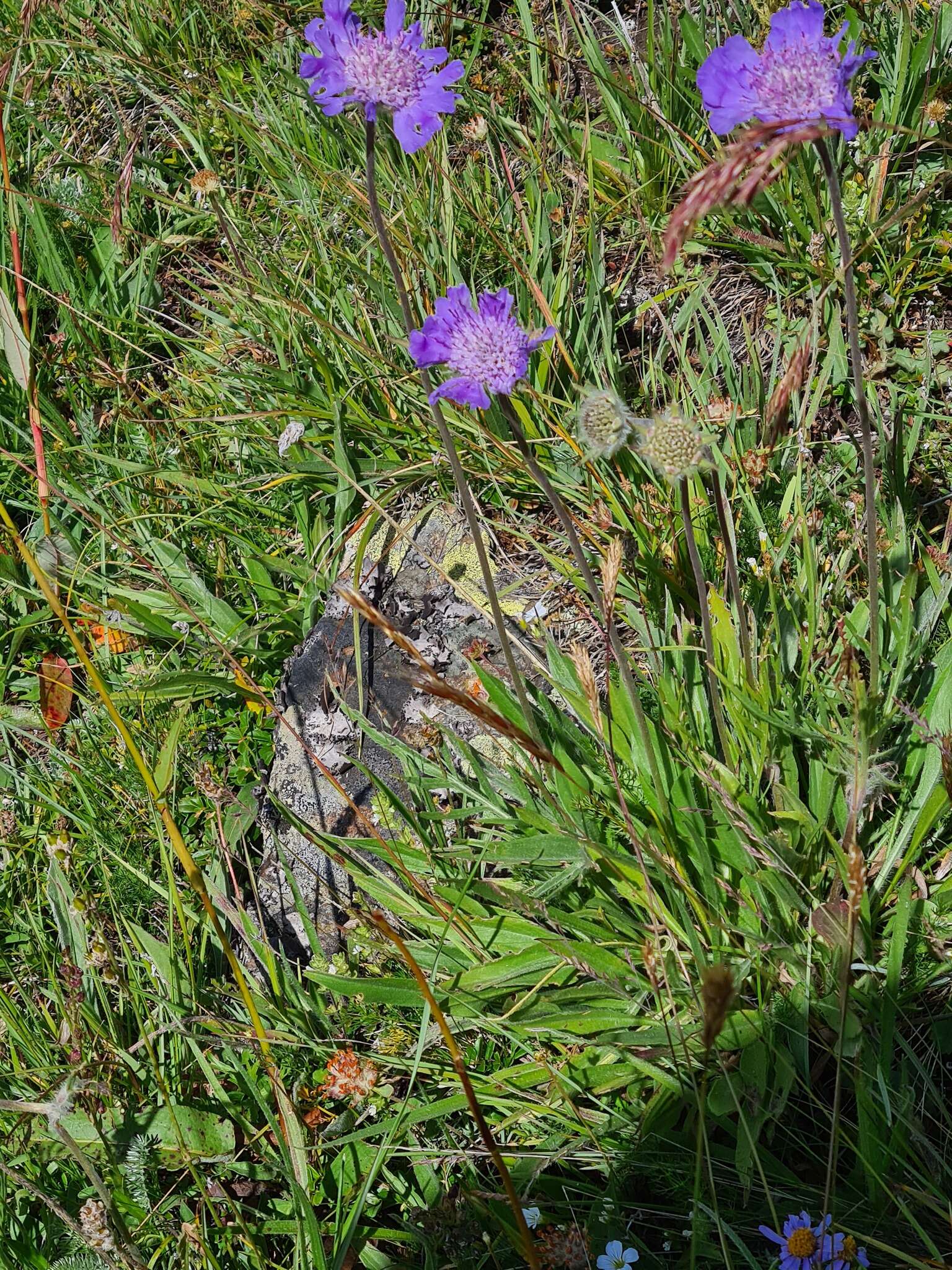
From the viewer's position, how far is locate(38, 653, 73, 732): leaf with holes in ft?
9.96

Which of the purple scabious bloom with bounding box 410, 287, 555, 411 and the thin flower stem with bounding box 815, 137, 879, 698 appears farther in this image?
the purple scabious bloom with bounding box 410, 287, 555, 411

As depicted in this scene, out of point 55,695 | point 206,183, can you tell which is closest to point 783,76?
point 206,183

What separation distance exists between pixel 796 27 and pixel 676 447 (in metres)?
0.66

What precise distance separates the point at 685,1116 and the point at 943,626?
3.92 ft

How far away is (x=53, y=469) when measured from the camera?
3318mm

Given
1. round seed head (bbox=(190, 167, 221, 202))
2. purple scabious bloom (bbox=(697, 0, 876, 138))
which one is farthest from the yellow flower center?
round seed head (bbox=(190, 167, 221, 202))

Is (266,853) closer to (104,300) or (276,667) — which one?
(276,667)

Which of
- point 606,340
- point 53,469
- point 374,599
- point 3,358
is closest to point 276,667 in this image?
point 374,599

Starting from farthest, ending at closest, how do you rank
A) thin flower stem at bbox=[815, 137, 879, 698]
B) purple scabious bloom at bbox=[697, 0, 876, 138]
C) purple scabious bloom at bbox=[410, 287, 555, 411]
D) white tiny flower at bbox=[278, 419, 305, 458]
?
1. white tiny flower at bbox=[278, 419, 305, 458]
2. purple scabious bloom at bbox=[410, 287, 555, 411]
3. purple scabious bloom at bbox=[697, 0, 876, 138]
4. thin flower stem at bbox=[815, 137, 879, 698]

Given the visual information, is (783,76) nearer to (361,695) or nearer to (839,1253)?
(361,695)

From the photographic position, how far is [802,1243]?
1.58m

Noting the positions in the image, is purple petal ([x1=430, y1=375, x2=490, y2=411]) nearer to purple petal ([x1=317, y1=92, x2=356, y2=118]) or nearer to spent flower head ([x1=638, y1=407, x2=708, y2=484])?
spent flower head ([x1=638, y1=407, x2=708, y2=484])

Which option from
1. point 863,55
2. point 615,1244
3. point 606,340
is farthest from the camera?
point 606,340

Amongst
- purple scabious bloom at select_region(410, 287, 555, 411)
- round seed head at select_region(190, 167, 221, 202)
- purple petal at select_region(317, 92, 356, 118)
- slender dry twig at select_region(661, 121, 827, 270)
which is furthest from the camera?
round seed head at select_region(190, 167, 221, 202)
